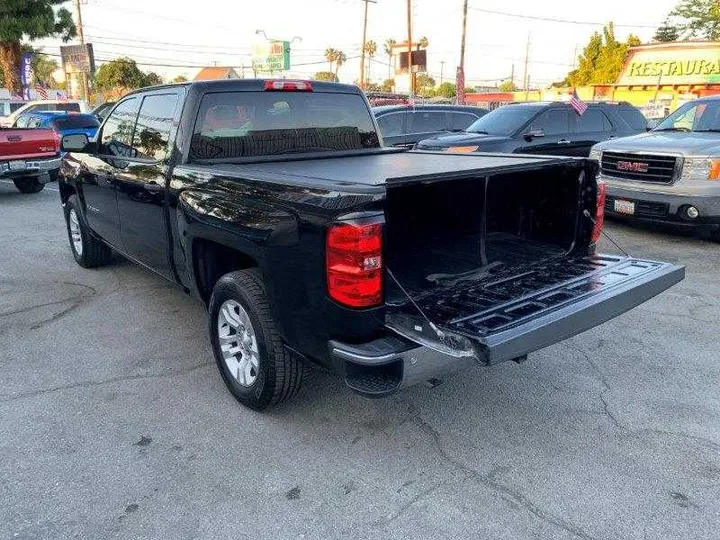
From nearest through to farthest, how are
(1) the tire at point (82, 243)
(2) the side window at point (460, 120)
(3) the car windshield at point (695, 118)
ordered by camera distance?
(1) the tire at point (82, 243), (3) the car windshield at point (695, 118), (2) the side window at point (460, 120)

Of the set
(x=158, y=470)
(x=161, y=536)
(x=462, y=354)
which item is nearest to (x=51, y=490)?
(x=158, y=470)

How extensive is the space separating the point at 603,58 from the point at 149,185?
53.9m

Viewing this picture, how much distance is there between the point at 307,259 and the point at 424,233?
131cm

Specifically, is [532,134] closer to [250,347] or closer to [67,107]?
[250,347]

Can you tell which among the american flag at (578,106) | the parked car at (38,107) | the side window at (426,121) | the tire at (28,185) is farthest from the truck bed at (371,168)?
the parked car at (38,107)

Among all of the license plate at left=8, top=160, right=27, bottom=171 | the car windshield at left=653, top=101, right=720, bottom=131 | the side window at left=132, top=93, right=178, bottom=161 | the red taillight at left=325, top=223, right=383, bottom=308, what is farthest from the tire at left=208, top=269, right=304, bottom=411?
the license plate at left=8, top=160, right=27, bottom=171

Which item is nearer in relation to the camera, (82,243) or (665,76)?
(82,243)

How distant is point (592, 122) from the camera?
11242 mm

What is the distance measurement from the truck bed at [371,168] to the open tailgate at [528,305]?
65 centimetres

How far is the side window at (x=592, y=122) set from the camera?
11.1 meters

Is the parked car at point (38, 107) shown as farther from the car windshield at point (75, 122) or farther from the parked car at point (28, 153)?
the parked car at point (28, 153)

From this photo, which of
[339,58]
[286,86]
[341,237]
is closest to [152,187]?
[286,86]

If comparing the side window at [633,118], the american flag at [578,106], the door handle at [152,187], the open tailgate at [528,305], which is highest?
the american flag at [578,106]

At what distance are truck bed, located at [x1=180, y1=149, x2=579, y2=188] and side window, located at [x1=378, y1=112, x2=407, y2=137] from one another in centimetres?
787
